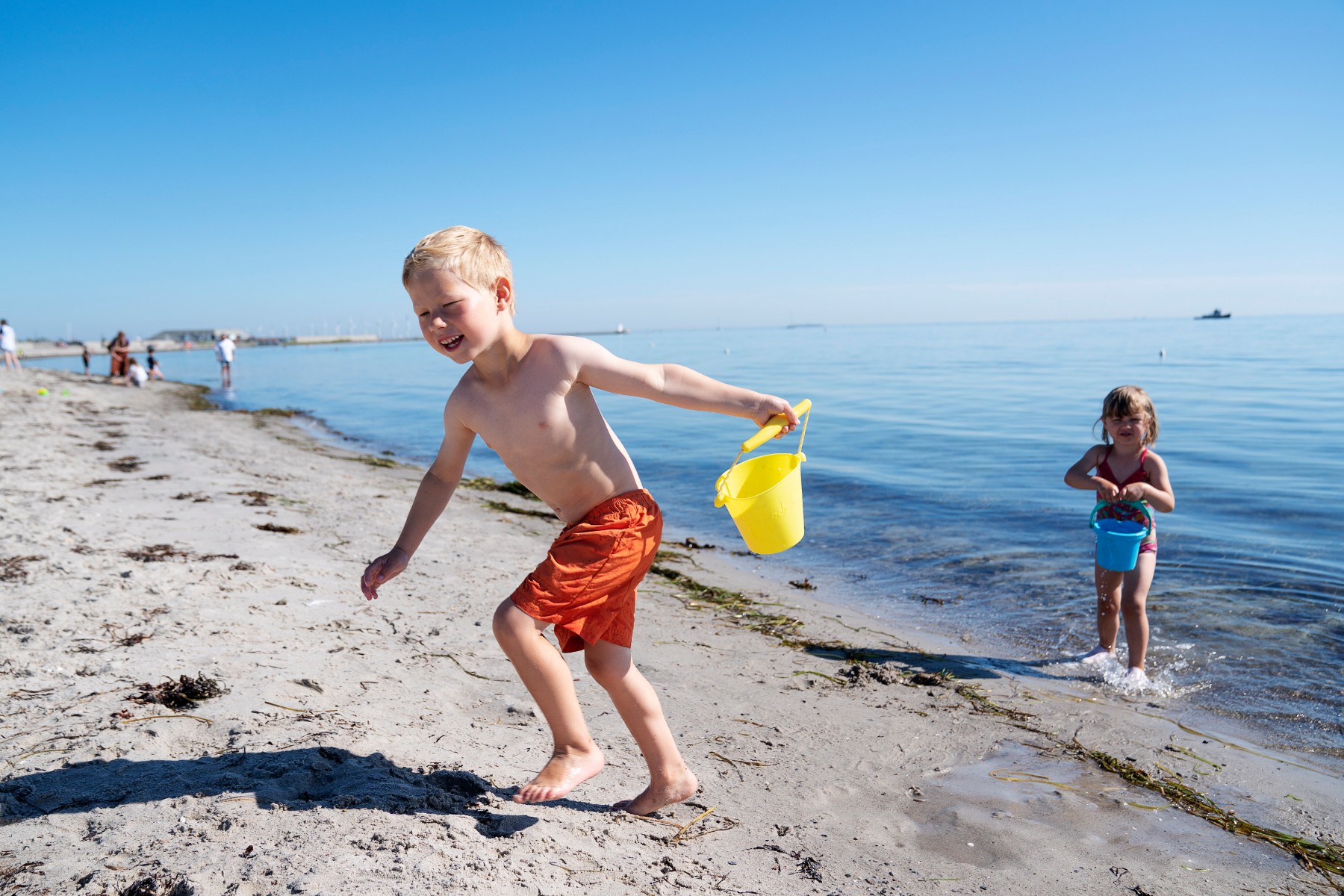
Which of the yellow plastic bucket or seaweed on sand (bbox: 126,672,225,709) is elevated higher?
the yellow plastic bucket

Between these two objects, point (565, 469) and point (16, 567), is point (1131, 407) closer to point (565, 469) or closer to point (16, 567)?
point (565, 469)

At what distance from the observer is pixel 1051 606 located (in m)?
5.85

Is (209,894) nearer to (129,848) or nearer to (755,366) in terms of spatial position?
(129,848)

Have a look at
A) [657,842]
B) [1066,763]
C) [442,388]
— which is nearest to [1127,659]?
[1066,763]

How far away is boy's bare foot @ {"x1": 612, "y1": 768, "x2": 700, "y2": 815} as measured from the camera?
9.00 feet

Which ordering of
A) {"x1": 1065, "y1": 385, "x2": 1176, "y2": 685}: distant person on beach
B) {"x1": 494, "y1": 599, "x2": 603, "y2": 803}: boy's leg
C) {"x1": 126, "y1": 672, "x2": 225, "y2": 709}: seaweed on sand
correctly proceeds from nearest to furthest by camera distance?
{"x1": 494, "y1": 599, "x2": 603, "y2": 803}: boy's leg, {"x1": 126, "y1": 672, "x2": 225, "y2": 709}: seaweed on sand, {"x1": 1065, "y1": 385, "x2": 1176, "y2": 685}: distant person on beach

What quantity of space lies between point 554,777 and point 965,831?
4.81 feet

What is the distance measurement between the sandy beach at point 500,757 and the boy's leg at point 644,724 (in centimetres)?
11

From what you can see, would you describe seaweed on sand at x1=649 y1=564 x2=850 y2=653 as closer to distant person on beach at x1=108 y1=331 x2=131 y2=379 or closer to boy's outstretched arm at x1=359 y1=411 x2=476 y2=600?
boy's outstretched arm at x1=359 y1=411 x2=476 y2=600

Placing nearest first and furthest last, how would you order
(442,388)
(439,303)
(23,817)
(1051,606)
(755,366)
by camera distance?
(23,817)
(439,303)
(1051,606)
(442,388)
(755,366)

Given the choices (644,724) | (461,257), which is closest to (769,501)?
(644,724)

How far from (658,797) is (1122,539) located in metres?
3.33

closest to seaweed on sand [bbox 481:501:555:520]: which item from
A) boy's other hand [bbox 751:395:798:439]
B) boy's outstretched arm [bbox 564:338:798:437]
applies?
boy's outstretched arm [bbox 564:338:798:437]

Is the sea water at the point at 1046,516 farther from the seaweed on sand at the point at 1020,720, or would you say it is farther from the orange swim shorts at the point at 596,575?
the orange swim shorts at the point at 596,575
